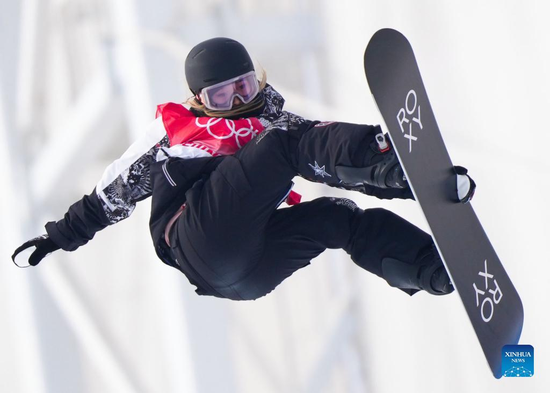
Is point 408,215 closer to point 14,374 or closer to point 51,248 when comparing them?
point 51,248

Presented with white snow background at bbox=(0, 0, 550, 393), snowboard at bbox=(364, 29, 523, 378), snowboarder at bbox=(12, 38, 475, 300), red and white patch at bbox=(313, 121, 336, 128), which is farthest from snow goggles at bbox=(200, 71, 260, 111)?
white snow background at bbox=(0, 0, 550, 393)

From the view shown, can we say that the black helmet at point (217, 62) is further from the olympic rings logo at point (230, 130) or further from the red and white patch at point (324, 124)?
the red and white patch at point (324, 124)

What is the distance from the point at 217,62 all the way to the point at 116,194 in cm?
53

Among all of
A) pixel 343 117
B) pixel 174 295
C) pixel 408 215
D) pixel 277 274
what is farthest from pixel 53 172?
pixel 277 274

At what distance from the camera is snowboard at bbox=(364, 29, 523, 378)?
7.07 ft

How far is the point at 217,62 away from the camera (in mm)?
2561

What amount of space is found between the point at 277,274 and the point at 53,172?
2.94m

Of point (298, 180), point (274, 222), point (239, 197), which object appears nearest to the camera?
point (239, 197)

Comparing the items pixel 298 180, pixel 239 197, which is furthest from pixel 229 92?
pixel 298 180

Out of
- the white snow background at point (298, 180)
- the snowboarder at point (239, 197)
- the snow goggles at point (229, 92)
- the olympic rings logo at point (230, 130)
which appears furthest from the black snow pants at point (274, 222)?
the white snow background at point (298, 180)

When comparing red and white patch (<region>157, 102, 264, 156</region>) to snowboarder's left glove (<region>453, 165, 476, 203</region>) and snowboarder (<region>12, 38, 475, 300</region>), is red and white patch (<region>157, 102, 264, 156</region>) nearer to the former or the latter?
snowboarder (<region>12, 38, 475, 300</region>)

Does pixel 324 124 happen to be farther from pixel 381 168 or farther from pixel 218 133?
pixel 218 133

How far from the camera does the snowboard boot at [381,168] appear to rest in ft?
6.99

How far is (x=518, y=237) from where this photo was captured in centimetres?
466
